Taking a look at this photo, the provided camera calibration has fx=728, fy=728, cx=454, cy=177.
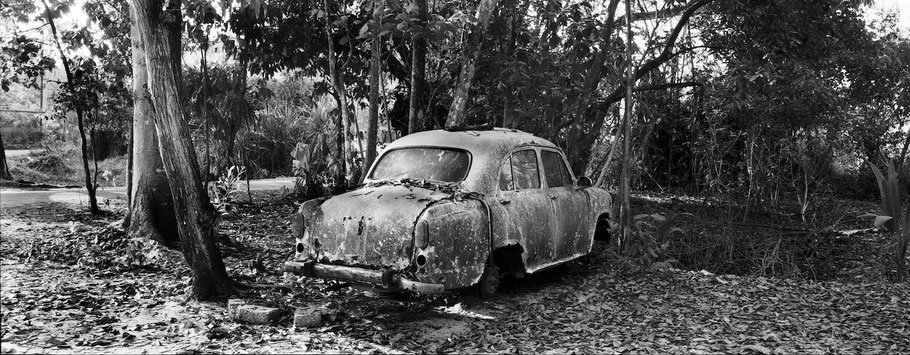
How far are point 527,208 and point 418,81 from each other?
5.32m

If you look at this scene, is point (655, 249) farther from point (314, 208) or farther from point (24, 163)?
point (24, 163)

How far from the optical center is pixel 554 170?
7871 mm

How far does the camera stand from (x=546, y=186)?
7.51 meters

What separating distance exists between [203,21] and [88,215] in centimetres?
342

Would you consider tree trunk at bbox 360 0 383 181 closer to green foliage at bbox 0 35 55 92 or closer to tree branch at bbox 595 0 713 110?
tree branch at bbox 595 0 713 110

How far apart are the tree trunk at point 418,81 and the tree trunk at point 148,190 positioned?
3.39 m

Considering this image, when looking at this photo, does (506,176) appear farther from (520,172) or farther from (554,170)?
(554,170)

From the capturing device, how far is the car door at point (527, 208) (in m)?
6.79

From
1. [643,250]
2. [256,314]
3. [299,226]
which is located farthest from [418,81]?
[256,314]

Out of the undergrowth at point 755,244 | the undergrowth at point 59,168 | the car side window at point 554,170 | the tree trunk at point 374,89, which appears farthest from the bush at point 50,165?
the car side window at point 554,170

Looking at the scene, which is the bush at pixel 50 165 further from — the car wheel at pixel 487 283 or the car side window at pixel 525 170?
the car wheel at pixel 487 283

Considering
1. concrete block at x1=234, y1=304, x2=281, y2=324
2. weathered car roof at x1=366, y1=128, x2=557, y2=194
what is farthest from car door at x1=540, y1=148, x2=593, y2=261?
concrete block at x1=234, y1=304, x2=281, y2=324

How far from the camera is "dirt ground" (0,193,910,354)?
541cm

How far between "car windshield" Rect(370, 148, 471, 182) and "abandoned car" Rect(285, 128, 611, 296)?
10 millimetres
